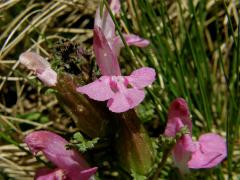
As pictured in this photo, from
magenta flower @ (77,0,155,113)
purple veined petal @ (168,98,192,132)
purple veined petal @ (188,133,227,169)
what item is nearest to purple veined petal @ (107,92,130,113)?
magenta flower @ (77,0,155,113)

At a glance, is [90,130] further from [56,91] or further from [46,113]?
[46,113]

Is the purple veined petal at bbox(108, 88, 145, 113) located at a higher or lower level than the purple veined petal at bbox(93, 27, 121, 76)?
lower

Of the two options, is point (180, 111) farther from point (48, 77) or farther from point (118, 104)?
point (48, 77)

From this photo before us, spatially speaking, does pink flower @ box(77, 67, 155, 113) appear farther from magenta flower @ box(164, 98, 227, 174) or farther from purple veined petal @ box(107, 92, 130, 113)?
magenta flower @ box(164, 98, 227, 174)

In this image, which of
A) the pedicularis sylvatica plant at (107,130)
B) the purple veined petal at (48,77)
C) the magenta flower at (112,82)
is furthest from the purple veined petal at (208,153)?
the purple veined petal at (48,77)

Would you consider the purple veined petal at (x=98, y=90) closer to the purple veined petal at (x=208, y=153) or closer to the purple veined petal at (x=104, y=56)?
the purple veined petal at (x=104, y=56)

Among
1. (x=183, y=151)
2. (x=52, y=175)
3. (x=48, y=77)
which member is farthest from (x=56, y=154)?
(x=183, y=151)

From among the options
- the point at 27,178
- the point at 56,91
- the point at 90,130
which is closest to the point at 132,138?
the point at 90,130
